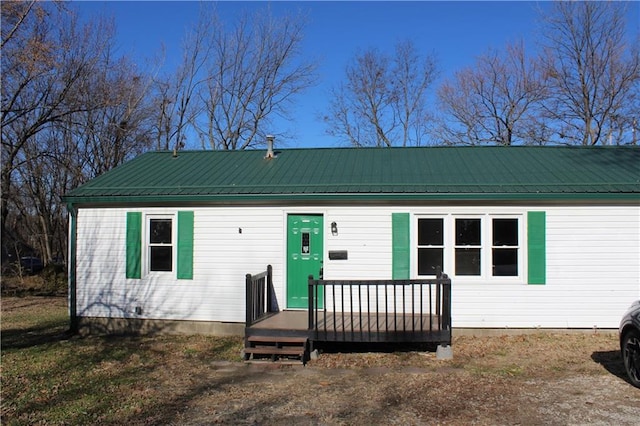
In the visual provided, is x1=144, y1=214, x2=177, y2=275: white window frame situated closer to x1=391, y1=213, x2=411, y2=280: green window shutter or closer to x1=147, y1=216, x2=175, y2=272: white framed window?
x1=147, y1=216, x2=175, y2=272: white framed window

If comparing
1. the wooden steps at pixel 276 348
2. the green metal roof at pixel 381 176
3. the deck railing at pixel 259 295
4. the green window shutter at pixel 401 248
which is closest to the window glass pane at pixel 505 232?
the green metal roof at pixel 381 176

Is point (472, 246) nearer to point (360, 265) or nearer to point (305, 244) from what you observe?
point (360, 265)

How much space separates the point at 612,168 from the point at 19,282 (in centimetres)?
1941

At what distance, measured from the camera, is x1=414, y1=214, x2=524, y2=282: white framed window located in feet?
28.9

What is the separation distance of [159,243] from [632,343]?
8.01 m

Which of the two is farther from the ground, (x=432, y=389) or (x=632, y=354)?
(x=632, y=354)

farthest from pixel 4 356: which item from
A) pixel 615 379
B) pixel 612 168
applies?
pixel 612 168

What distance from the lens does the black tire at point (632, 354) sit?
18.7ft

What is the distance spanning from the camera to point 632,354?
19.2ft

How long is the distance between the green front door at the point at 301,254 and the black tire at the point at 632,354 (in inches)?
198

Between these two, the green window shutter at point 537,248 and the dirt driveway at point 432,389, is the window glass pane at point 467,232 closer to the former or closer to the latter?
the green window shutter at point 537,248

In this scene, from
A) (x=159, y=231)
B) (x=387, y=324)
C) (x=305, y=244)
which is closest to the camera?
(x=387, y=324)

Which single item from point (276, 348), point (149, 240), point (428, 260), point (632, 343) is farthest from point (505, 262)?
point (149, 240)

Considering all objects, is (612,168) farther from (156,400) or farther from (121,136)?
(121,136)
